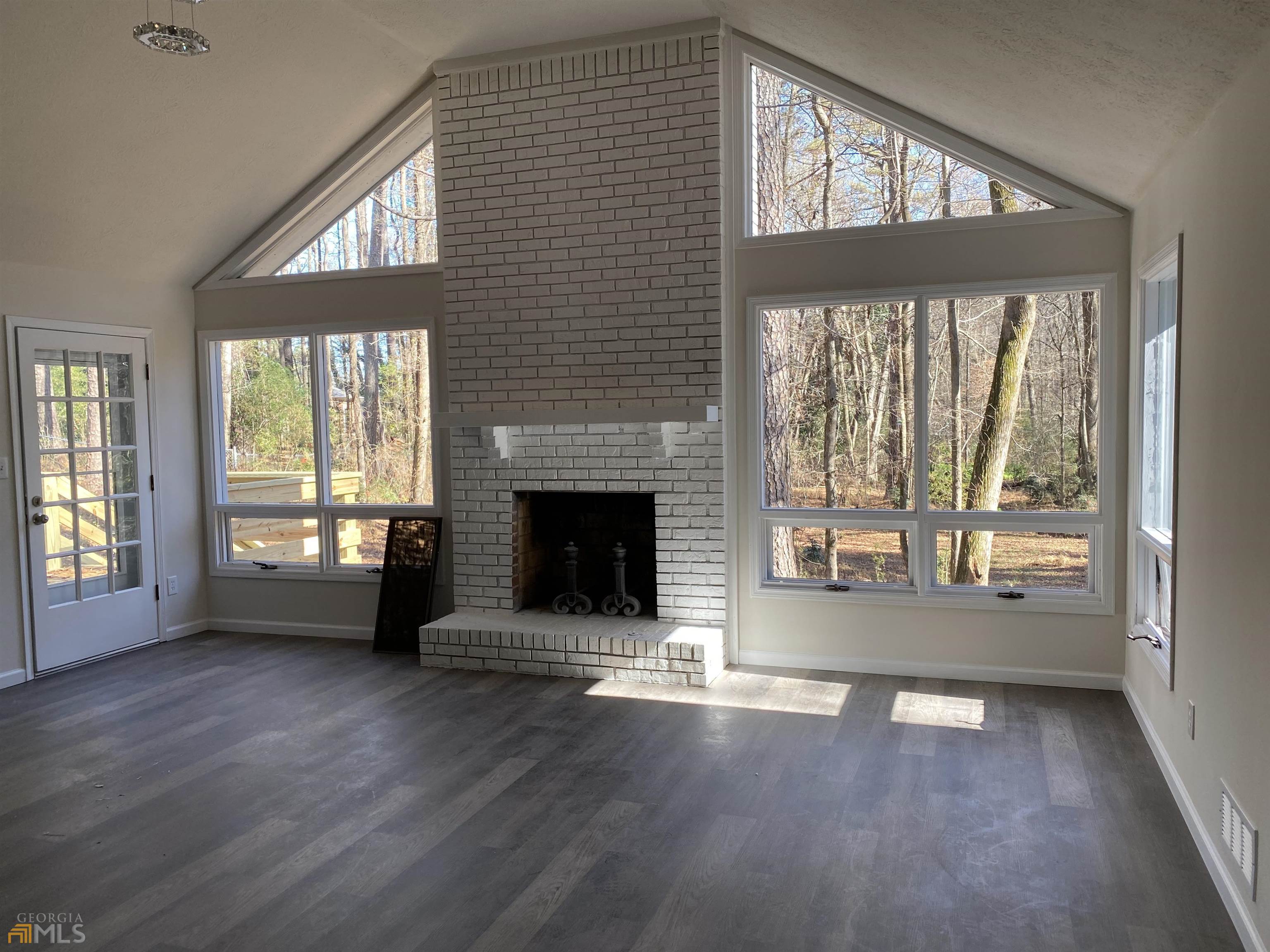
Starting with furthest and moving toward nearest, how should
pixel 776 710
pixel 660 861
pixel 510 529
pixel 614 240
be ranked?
1. pixel 510 529
2. pixel 614 240
3. pixel 776 710
4. pixel 660 861

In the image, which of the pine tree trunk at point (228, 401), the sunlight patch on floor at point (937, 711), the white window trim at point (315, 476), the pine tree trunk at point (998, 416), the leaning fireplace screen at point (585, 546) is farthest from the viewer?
the pine tree trunk at point (228, 401)

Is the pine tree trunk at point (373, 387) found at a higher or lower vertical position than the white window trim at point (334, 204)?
lower

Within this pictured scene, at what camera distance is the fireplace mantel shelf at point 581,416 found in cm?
486

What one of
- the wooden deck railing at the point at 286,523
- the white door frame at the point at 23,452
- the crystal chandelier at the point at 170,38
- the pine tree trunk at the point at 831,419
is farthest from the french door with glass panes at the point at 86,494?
the pine tree trunk at the point at 831,419

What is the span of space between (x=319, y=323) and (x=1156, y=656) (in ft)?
16.8

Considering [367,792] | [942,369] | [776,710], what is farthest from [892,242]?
[367,792]

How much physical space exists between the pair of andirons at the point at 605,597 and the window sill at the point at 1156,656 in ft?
8.57

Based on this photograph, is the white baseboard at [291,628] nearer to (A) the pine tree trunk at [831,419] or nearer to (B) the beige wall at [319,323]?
(B) the beige wall at [319,323]

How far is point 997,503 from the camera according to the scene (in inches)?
191

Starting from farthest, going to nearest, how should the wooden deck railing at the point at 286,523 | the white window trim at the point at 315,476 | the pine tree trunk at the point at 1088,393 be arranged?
1. the wooden deck railing at the point at 286,523
2. the white window trim at the point at 315,476
3. the pine tree trunk at the point at 1088,393

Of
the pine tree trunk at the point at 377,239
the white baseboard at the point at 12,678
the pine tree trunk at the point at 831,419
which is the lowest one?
the white baseboard at the point at 12,678

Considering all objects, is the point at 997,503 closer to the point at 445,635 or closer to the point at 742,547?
the point at 742,547

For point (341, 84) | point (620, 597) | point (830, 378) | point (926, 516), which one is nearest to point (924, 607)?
point (926, 516)

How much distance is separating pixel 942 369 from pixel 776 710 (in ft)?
6.55
